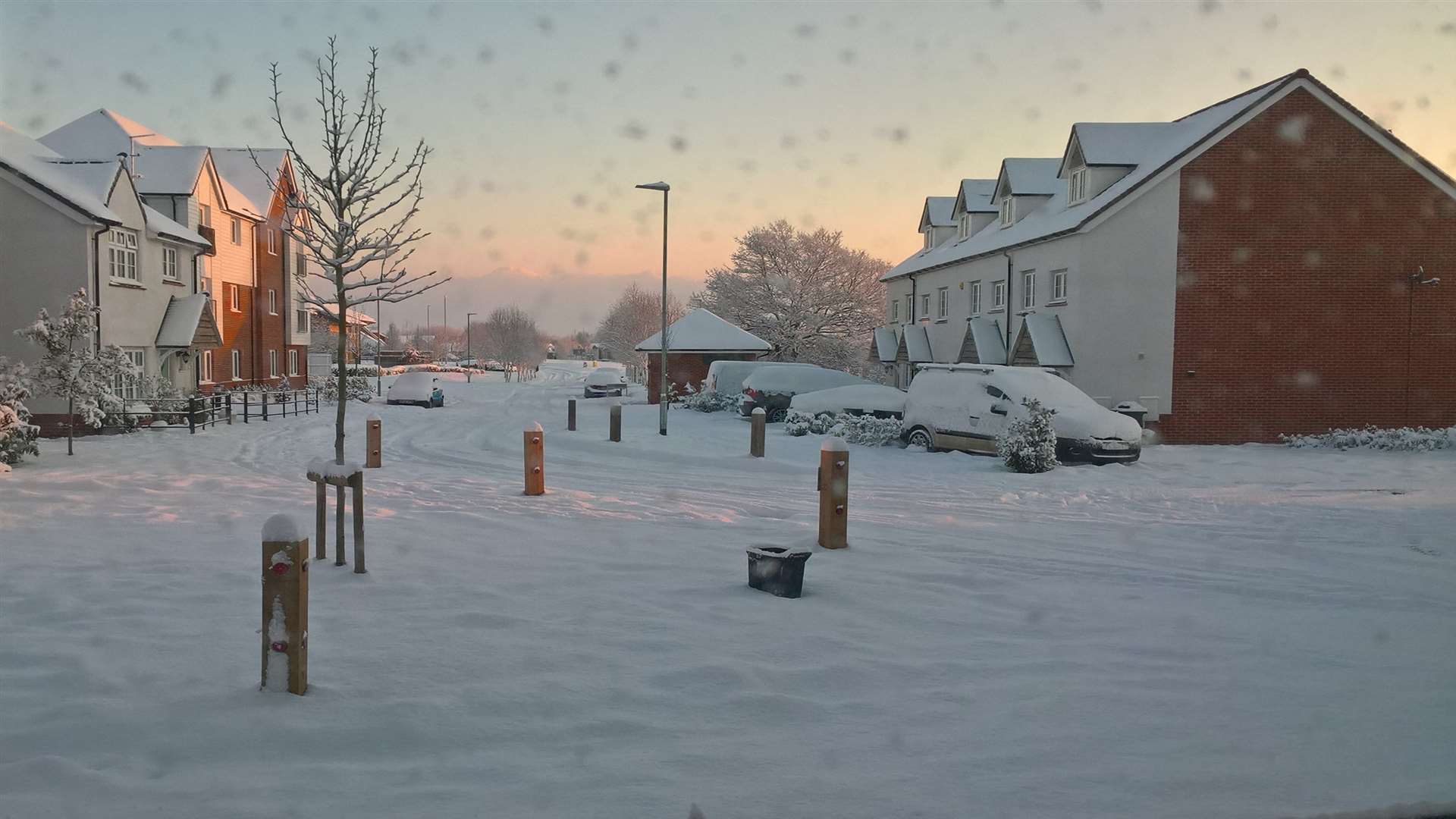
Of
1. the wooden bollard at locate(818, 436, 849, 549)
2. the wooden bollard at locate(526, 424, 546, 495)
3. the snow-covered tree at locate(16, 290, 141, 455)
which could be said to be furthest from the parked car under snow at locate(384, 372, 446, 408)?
the wooden bollard at locate(818, 436, 849, 549)

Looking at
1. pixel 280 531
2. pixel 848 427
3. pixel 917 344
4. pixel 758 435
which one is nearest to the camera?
→ pixel 280 531

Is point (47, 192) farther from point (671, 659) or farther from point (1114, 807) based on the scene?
point (1114, 807)

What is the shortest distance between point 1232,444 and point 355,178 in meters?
20.1

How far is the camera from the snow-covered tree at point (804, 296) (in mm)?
48844

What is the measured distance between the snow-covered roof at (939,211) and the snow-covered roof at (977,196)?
2.27 m

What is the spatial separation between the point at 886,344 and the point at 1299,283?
17.5m

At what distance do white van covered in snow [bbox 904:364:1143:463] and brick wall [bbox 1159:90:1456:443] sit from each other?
22.0 feet

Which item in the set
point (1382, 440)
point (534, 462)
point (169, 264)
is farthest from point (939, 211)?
point (534, 462)

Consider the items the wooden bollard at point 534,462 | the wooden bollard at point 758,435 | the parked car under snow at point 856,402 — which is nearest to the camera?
the wooden bollard at point 534,462

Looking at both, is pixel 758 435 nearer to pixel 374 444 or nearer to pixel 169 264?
pixel 374 444

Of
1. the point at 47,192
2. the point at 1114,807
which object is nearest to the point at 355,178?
the point at 1114,807

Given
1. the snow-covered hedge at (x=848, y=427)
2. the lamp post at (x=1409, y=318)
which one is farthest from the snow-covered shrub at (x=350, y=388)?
the lamp post at (x=1409, y=318)

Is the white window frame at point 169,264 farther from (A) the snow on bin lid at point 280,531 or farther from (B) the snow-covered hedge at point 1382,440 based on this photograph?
(B) the snow-covered hedge at point 1382,440

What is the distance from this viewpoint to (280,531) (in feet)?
16.8
